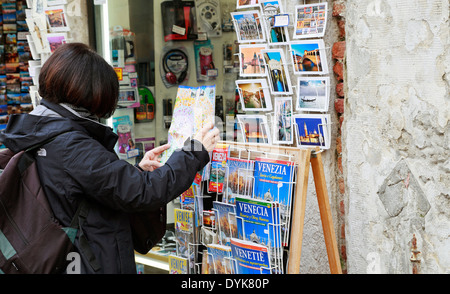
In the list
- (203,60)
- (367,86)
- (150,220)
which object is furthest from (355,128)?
(203,60)

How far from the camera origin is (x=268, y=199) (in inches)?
102

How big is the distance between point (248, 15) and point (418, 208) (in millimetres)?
1703

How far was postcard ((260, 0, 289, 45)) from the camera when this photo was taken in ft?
11.1

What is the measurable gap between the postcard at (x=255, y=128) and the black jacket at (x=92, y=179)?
4.43ft

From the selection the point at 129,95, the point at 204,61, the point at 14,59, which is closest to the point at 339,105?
the point at 204,61

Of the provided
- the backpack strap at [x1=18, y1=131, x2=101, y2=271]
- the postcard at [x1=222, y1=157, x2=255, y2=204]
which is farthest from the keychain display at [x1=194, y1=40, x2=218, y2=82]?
the backpack strap at [x1=18, y1=131, x2=101, y2=271]

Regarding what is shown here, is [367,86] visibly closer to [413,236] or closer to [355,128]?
[355,128]

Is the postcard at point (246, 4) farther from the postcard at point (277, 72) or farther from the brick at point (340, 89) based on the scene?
the brick at point (340, 89)

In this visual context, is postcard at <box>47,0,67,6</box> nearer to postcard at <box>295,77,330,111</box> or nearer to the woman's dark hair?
postcard at <box>295,77,330,111</box>

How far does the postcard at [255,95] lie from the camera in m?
3.52

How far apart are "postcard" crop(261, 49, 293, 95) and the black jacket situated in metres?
1.34

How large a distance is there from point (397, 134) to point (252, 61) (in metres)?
1.37

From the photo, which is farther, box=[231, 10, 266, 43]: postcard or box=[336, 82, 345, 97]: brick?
box=[231, 10, 266, 43]: postcard

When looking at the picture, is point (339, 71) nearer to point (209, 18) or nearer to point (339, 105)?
point (339, 105)
